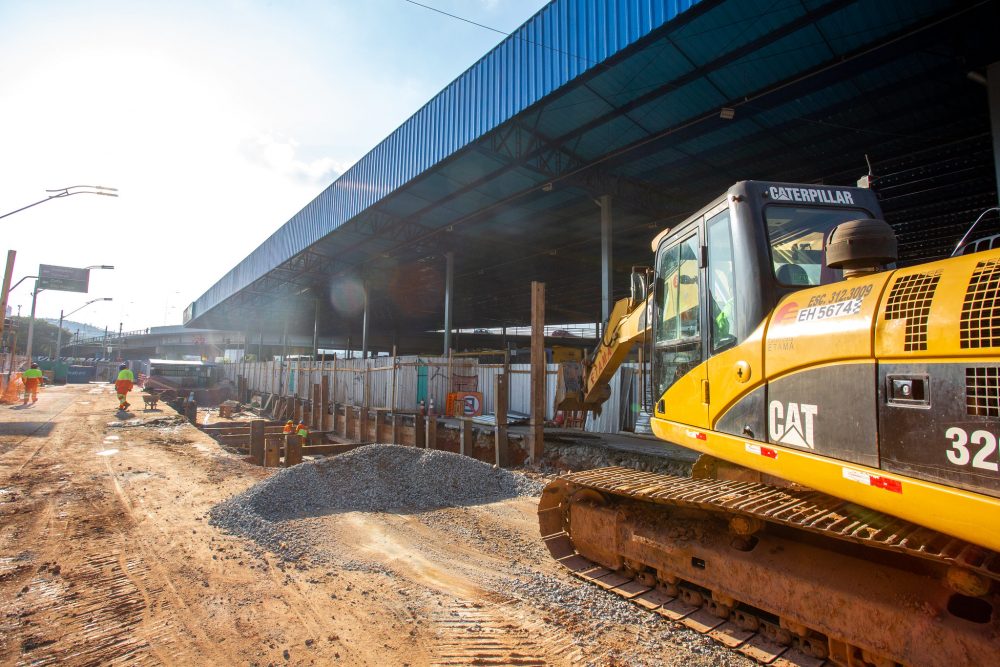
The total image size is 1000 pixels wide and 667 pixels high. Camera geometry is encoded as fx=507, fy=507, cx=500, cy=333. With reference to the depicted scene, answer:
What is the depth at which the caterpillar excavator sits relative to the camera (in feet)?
7.51

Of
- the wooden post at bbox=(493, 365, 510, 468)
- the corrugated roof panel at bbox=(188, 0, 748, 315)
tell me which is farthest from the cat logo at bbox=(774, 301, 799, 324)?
the wooden post at bbox=(493, 365, 510, 468)

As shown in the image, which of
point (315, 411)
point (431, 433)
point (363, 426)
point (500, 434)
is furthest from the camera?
point (315, 411)

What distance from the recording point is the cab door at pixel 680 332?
14.1 ft

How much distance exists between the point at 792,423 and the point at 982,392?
44.0 inches

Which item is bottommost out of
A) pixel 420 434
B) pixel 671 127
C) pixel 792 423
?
pixel 420 434

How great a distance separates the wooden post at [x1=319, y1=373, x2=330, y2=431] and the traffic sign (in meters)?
35.2

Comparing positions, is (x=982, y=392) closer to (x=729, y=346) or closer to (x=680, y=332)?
(x=729, y=346)

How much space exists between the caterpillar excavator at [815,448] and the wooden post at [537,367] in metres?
5.30

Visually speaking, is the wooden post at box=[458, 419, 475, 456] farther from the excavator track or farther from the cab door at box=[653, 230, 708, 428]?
the cab door at box=[653, 230, 708, 428]

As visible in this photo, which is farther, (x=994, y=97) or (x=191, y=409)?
(x=191, y=409)

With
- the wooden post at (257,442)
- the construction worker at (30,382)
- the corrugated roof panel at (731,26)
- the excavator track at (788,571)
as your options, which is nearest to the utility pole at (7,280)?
the construction worker at (30,382)

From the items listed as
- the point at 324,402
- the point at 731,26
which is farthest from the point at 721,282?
the point at 324,402

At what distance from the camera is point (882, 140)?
45.1 ft

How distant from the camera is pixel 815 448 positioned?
2982mm
